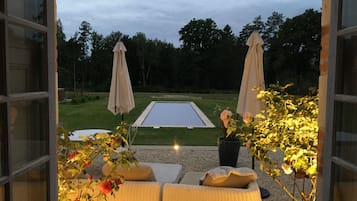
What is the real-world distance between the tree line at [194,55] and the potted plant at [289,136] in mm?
15252

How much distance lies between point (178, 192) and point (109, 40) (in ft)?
60.6

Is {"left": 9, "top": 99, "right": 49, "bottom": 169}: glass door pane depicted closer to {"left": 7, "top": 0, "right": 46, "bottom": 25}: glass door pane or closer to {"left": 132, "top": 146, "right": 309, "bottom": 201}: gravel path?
{"left": 7, "top": 0, "right": 46, "bottom": 25}: glass door pane

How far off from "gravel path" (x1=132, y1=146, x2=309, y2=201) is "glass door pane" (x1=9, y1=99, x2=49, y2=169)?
365 centimetres

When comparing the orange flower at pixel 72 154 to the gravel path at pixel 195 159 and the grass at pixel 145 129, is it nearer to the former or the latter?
the grass at pixel 145 129

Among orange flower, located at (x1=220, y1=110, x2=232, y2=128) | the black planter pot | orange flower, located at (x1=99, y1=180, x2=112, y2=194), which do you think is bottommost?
the black planter pot

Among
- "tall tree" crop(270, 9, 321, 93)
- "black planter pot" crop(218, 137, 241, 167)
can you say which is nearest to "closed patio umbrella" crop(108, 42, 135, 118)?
"black planter pot" crop(218, 137, 241, 167)

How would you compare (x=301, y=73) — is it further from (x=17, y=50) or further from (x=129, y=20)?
(x=17, y=50)

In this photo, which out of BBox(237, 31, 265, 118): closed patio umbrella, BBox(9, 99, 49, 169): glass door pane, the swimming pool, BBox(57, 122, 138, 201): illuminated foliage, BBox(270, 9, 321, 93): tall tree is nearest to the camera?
BBox(9, 99, 49, 169): glass door pane

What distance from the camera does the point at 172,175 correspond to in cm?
382

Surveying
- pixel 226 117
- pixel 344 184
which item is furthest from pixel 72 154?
pixel 226 117

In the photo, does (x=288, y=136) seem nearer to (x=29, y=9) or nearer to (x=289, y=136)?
(x=289, y=136)

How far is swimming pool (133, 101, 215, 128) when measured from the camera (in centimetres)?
1046

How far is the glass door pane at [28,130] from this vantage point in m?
1.11

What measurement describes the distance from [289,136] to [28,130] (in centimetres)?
215
